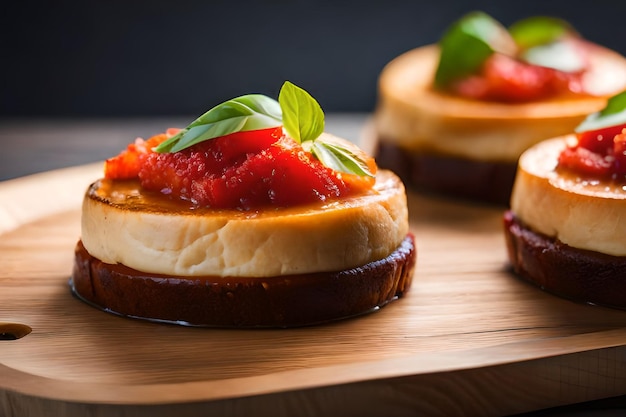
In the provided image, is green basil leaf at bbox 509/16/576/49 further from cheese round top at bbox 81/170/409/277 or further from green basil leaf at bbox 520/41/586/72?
cheese round top at bbox 81/170/409/277

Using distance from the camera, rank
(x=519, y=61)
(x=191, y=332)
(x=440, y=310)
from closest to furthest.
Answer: (x=191, y=332), (x=440, y=310), (x=519, y=61)

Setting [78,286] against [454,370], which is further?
[78,286]

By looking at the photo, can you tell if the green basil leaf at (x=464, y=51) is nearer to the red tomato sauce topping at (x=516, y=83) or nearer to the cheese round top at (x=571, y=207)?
the red tomato sauce topping at (x=516, y=83)

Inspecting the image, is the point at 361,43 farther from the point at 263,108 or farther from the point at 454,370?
the point at 454,370

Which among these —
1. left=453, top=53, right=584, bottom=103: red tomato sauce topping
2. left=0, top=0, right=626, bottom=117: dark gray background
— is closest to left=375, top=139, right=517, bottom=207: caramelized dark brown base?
left=453, top=53, right=584, bottom=103: red tomato sauce topping

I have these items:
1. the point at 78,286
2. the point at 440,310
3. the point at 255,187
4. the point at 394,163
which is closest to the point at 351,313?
the point at 440,310

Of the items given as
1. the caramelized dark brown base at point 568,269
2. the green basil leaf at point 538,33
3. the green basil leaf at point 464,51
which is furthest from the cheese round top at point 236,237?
the green basil leaf at point 538,33

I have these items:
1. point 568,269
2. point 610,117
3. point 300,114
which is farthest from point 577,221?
point 300,114
